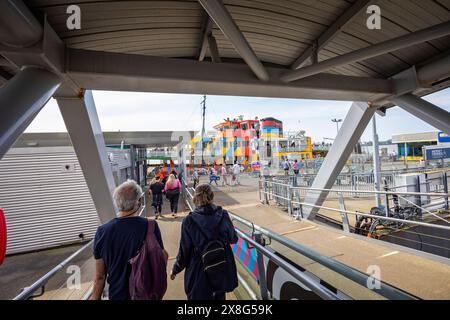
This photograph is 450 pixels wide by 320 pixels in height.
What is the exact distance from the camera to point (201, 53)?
130 inches

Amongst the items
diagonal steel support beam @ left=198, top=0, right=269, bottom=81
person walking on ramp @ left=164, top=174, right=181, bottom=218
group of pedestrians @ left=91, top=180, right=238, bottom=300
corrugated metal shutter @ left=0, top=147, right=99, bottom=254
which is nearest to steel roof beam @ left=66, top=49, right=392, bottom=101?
diagonal steel support beam @ left=198, top=0, right=269, bottom=81

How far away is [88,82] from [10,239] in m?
8.86

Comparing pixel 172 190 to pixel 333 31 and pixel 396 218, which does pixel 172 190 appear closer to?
pixel 396 218

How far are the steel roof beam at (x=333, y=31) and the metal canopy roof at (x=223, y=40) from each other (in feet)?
0.03

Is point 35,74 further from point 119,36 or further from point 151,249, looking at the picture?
point 151,249

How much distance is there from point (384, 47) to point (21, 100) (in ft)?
11.4

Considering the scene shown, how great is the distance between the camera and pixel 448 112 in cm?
337

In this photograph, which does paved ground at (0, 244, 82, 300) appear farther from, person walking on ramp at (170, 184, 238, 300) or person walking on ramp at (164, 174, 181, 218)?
person walking on ramp at (170, 184, 238, 300)

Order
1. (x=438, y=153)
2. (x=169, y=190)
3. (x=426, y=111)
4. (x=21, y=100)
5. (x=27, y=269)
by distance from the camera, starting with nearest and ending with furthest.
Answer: (x=21, y=100) < (x=426, y=111) < (x=27, y=269) < (x=169, y=190) < (x=438, y=153)

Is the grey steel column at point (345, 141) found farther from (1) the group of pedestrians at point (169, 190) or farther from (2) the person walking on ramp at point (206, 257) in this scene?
(1) the group of pedestrians at point (169, 190)

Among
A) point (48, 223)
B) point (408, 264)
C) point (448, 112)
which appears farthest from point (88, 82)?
point (48, 223)

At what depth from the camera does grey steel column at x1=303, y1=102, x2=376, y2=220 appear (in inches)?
190

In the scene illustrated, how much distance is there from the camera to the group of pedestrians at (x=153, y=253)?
1.72 m

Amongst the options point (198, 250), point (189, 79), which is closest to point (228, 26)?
point (189, 79)
